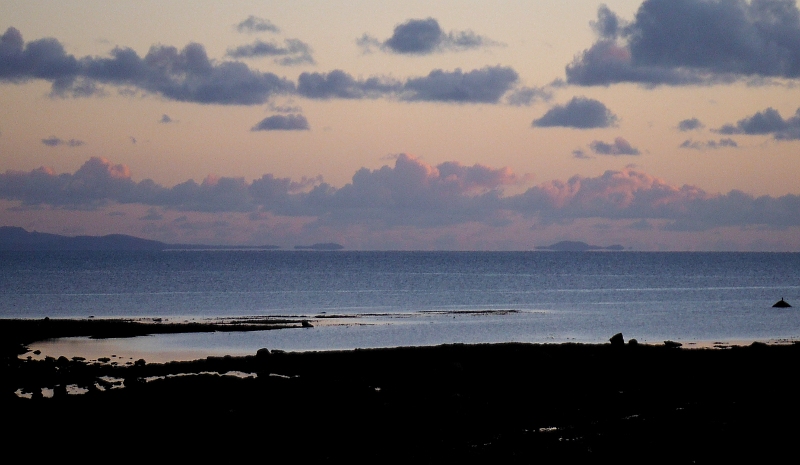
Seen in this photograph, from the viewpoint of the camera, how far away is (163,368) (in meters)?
44.7

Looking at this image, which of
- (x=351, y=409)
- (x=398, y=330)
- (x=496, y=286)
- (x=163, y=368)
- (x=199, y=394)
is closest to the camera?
(x=351, y=409)

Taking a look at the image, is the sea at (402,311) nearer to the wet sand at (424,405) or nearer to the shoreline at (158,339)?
the shoreline at (158,339)

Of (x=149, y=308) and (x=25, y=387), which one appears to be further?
(x=149, y=308)

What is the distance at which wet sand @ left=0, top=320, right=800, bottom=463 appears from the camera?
25.8m

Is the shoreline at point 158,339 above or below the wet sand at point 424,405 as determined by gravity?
above

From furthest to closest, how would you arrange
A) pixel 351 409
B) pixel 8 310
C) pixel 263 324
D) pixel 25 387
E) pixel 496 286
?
1. pixel 496 286
2. pixel 8 310
3. pixel 263 324
4. pixel 25 387
5. pixel 351 409

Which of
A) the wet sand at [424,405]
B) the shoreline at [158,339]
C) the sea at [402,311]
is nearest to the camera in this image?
the wet sand at [424,405]

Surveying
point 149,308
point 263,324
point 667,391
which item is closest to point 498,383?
point 667,391

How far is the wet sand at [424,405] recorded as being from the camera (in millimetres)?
25766

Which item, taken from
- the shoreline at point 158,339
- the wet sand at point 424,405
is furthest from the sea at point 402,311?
the wet sand at point 424,405

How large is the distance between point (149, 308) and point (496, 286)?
220ft

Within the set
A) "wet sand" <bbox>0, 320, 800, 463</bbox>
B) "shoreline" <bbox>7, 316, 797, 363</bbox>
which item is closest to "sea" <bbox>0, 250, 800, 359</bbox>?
"shoreline" <bbox>7, 316, 797, 363</bbox>

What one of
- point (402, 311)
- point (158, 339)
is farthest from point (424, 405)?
point (402, 311)

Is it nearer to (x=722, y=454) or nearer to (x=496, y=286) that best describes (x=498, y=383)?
(x=722, y=454)
